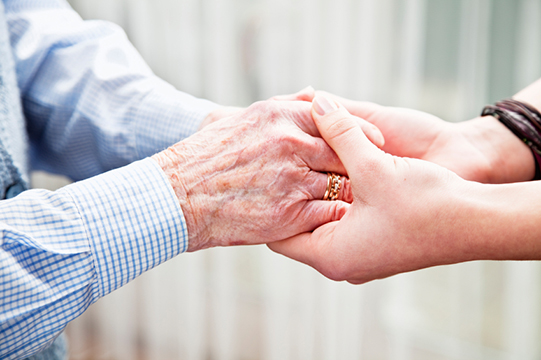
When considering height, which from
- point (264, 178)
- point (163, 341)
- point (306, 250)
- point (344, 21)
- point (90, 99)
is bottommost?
point (163, 341)

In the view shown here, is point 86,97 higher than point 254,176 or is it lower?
higher

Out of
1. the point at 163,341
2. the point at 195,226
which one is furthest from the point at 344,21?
the point at 163,341

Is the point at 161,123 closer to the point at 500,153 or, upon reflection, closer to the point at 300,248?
the point at 300,248

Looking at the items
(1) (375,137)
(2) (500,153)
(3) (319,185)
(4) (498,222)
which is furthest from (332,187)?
(2) (500,153)

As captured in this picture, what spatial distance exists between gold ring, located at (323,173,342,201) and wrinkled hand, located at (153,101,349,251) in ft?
Answer: 0.03

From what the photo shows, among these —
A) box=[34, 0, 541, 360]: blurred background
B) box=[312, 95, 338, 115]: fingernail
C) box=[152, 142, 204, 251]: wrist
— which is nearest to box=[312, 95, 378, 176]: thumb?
box=[312, 95, 338, 115]: fingernail

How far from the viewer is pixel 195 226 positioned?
0.61m

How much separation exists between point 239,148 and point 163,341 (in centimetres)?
160

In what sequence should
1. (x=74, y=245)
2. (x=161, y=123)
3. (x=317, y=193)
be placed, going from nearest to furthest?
1. (x=74, y=245)
2. (x=317, y=193)
3. (x=161, y=123)

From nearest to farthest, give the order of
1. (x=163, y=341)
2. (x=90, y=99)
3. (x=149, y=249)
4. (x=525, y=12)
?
1. (x=149, y=249)
2. (x=90, y=99)
3. (x=525, y=12)
4. (x=163, y=341)

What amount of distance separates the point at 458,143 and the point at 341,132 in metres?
0.34

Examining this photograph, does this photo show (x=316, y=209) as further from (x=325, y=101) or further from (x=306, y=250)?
(x=325, y=101)

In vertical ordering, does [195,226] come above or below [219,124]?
below

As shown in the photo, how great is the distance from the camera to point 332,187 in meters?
0.74
